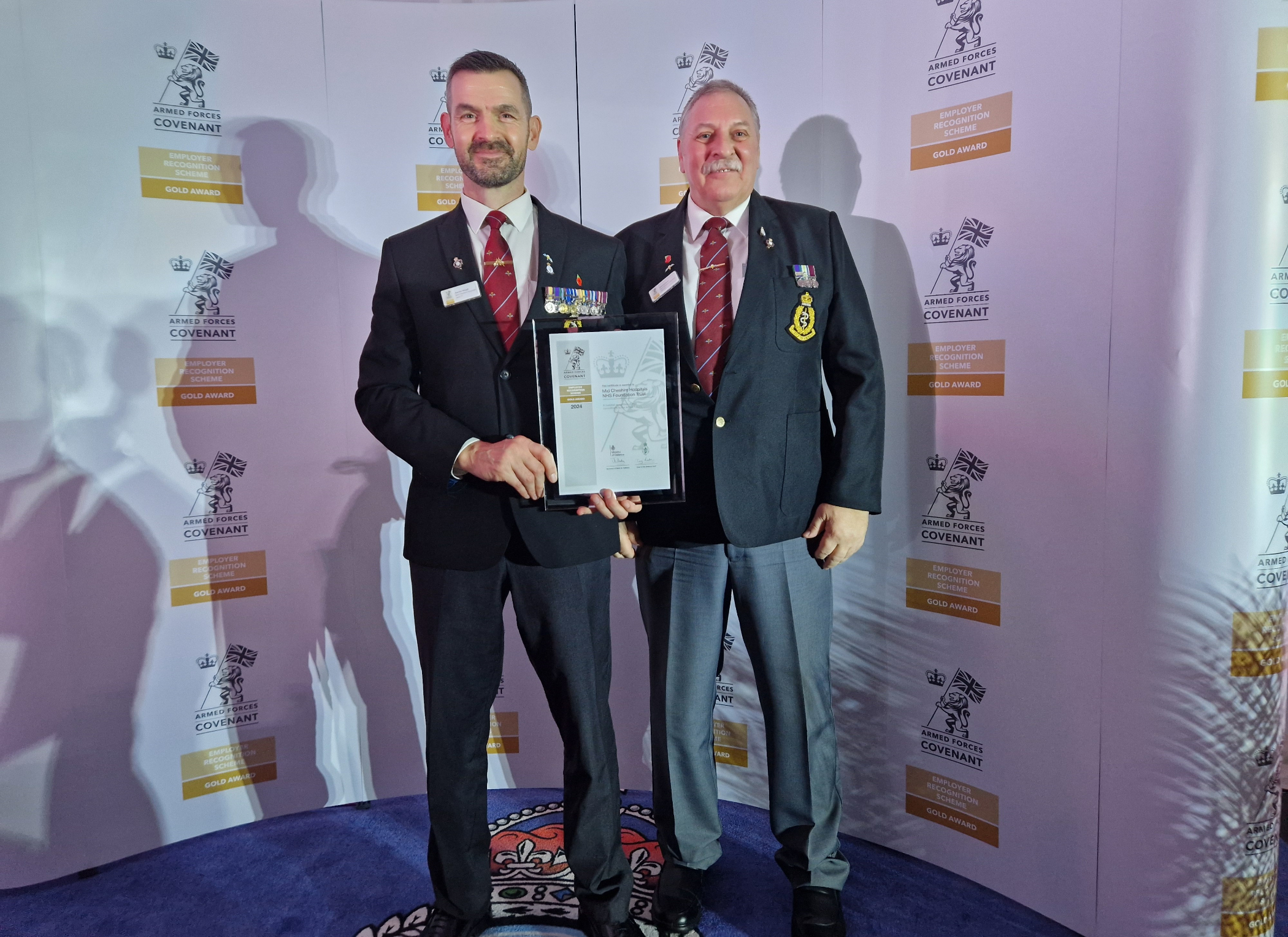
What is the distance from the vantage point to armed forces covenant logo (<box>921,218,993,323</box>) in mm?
2182

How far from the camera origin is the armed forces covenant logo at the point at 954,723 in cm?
228

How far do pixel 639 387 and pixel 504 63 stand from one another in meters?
0.83

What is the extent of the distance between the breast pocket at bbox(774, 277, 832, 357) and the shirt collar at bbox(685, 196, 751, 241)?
8.4 inches

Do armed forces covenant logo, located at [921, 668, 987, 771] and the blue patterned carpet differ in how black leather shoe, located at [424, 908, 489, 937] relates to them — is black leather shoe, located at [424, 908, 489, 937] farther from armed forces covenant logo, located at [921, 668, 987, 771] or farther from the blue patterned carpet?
armed forces covenant logo, located at [921, 668, 987, 771]

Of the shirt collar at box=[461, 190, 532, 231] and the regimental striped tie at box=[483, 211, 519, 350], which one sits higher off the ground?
the shirt collar at box=[461, 190, 532, 231]

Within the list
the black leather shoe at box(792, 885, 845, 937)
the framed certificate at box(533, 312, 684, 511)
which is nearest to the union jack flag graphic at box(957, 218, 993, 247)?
the framed certificate at box(533, 312, 684, 511)

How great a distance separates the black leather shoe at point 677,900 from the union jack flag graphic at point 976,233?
1877mm

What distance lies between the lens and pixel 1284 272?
1742 mm

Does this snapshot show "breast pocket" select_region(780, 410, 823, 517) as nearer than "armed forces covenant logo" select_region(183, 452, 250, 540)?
Yes

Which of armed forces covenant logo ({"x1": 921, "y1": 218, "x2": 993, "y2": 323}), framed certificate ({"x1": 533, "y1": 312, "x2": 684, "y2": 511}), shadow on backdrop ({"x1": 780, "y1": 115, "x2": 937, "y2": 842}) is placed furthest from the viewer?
shadow on backdrop ({"x1": 780, "y1": 115, "x2": 937, "y2": 842})

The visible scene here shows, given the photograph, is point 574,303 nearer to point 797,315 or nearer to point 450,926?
point 797,315

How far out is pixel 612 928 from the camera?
6.34 ft

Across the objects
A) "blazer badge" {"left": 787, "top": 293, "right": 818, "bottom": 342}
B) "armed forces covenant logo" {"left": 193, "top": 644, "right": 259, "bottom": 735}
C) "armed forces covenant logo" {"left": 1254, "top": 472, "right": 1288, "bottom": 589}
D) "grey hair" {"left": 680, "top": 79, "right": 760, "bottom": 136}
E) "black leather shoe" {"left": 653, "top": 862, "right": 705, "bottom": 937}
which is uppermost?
"grey hair" {"left": 680, "top": 79, "right": 760, "bottom": 136}

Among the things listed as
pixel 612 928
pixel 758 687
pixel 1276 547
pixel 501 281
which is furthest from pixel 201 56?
pixel 1276 547
